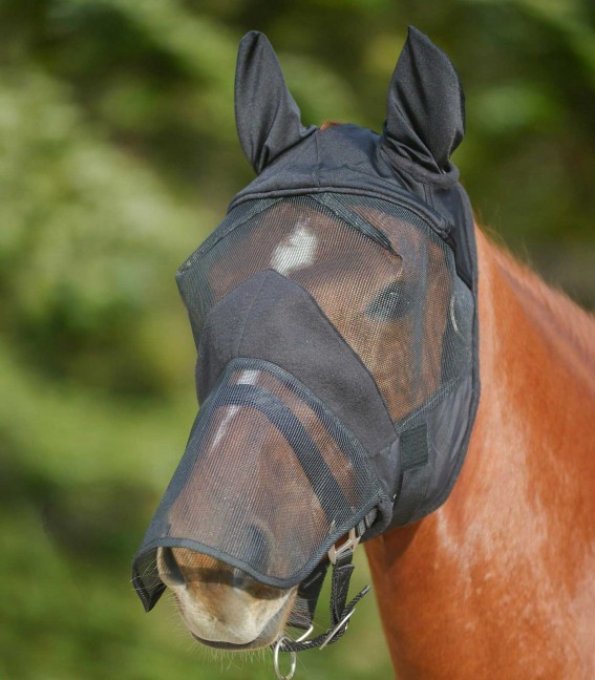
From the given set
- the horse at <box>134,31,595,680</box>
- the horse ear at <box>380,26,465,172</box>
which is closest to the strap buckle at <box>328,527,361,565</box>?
the horse at <box>134,31,595,680</box>

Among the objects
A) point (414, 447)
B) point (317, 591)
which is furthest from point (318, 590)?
point (414, 447)

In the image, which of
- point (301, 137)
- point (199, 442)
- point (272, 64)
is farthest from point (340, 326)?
point (272, 64)

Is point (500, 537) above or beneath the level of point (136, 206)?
above

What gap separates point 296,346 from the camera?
51.9 inches

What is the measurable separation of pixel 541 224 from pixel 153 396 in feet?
6.20

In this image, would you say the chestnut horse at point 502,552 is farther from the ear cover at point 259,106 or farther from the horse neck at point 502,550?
the ear cover at point 259,106

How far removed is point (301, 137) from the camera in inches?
63.4

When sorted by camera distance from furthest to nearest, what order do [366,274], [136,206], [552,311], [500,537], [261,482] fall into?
[136,206] < [552,311] < [500,537] < [366,274] < [261,482]

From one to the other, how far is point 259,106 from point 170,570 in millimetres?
787

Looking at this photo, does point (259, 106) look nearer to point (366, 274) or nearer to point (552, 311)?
point (366, 274)

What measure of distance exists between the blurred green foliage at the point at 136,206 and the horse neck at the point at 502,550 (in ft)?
6.49

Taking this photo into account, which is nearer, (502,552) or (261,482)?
(261,482)

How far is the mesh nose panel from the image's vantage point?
1241 millimetres

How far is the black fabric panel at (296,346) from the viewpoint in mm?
1318
